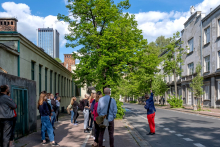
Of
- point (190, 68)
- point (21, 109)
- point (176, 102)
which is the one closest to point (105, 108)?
point (21, 109)

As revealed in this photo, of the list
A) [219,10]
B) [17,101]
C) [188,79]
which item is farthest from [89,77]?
[188,79]

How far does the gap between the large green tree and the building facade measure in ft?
40.1

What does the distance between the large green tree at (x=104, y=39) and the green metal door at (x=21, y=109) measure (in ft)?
26.8

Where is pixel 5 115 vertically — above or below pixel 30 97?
below

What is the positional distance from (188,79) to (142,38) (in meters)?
21.6

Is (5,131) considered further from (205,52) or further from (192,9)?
(192,9)

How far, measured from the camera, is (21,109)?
9.10 meters

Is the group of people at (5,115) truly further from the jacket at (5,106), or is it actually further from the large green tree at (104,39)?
the large green tree at (104,39)

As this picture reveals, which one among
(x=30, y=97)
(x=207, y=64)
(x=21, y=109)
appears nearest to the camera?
(x=21, y=109)

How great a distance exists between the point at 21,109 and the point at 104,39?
381 inches

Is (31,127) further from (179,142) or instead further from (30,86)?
(179,142)

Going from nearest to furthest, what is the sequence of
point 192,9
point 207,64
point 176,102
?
point 207,64
point 176,102
point 192,9

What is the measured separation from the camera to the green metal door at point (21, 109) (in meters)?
8.55

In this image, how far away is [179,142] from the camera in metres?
8.39
